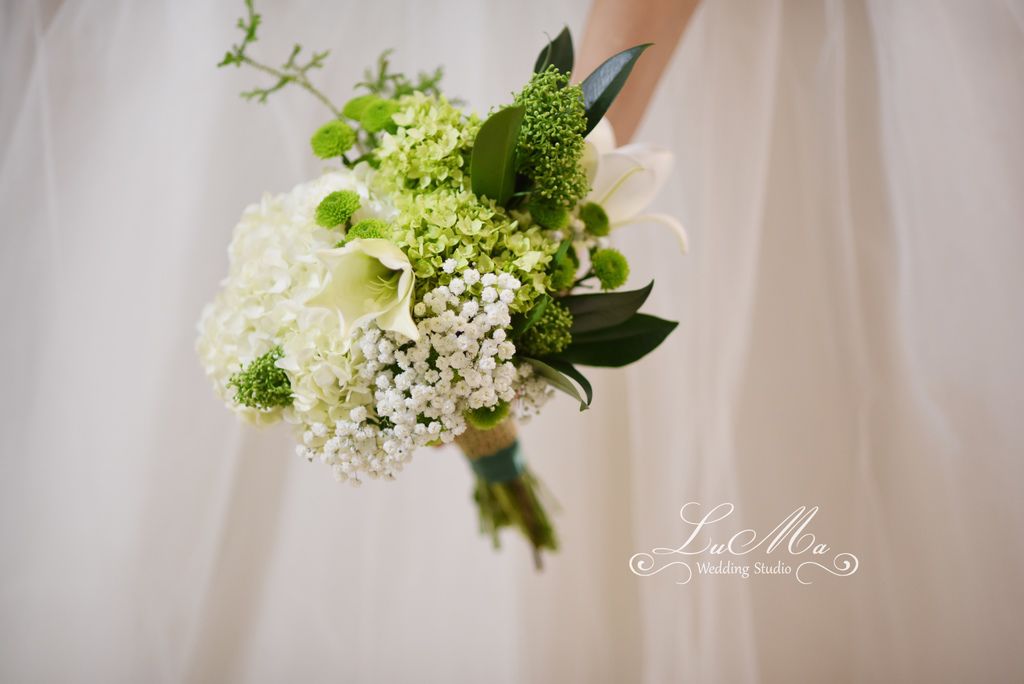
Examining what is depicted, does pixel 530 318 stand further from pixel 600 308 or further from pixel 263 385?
pixel 263 385

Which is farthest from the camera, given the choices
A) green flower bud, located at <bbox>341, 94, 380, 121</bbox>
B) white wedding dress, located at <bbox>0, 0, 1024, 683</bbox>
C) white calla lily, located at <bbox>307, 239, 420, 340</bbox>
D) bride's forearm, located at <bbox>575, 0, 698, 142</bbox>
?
white wedding dress, located at <bbox>0, 0, 1024, 683</bbox>

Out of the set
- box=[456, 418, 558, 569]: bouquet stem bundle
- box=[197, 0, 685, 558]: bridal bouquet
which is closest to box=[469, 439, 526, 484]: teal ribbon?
box=[456, 418, 558, 569]: bouquet stem bundle

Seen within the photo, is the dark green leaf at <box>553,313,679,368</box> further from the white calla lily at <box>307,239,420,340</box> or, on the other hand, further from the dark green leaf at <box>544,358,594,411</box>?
the white calla lily at <box>307,239,420,340</box>

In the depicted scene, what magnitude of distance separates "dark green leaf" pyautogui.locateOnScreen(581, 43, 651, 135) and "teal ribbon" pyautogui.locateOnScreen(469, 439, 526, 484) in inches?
19.5

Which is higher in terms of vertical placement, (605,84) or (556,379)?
(605,84)

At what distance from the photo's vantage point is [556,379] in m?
0.64

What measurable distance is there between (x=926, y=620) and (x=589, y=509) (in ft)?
1.94

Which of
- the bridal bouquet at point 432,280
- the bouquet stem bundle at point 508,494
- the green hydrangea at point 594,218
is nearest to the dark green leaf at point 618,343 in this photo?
the bridal bouquet at point 432,280

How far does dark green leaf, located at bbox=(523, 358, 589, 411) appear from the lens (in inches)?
24.2

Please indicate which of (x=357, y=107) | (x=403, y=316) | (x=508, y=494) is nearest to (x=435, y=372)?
(x=403, y=316)

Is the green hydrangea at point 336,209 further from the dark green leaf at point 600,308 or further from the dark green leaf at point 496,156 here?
the dark green leaf at point 600,308

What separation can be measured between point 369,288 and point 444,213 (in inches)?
4.2

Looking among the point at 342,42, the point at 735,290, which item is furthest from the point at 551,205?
the point at 342,42

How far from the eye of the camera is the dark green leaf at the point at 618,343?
2.32ft
